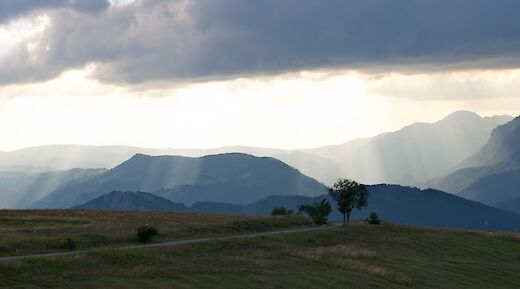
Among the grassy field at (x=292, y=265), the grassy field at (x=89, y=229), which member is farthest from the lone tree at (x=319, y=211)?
the grassy field at (x=292, y=265)

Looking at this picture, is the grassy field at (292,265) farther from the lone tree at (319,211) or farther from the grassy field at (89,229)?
the lone tree at (319,211)

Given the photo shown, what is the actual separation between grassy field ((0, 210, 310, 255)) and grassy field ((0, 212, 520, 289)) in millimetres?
7464

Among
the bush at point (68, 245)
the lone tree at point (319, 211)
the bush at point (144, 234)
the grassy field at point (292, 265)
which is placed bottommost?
the grassy field at point (292, 265)

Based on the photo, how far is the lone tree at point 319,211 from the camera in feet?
407

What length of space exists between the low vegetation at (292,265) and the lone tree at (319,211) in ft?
43.4

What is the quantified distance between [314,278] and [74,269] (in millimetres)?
22021

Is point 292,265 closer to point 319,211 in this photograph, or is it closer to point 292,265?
point 292,265

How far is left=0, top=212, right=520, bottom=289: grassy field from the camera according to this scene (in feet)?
175

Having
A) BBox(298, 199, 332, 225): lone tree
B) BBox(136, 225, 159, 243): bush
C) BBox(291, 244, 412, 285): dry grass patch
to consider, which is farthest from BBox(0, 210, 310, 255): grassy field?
BBox(291, 244, 412, 285): dry grass patch

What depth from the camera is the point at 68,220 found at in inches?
4082

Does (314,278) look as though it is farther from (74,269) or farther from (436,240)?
(436,240)

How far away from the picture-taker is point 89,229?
8500cm

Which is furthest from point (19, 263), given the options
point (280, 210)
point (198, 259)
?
point (280, 210)

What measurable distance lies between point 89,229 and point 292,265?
2825 centimetres
